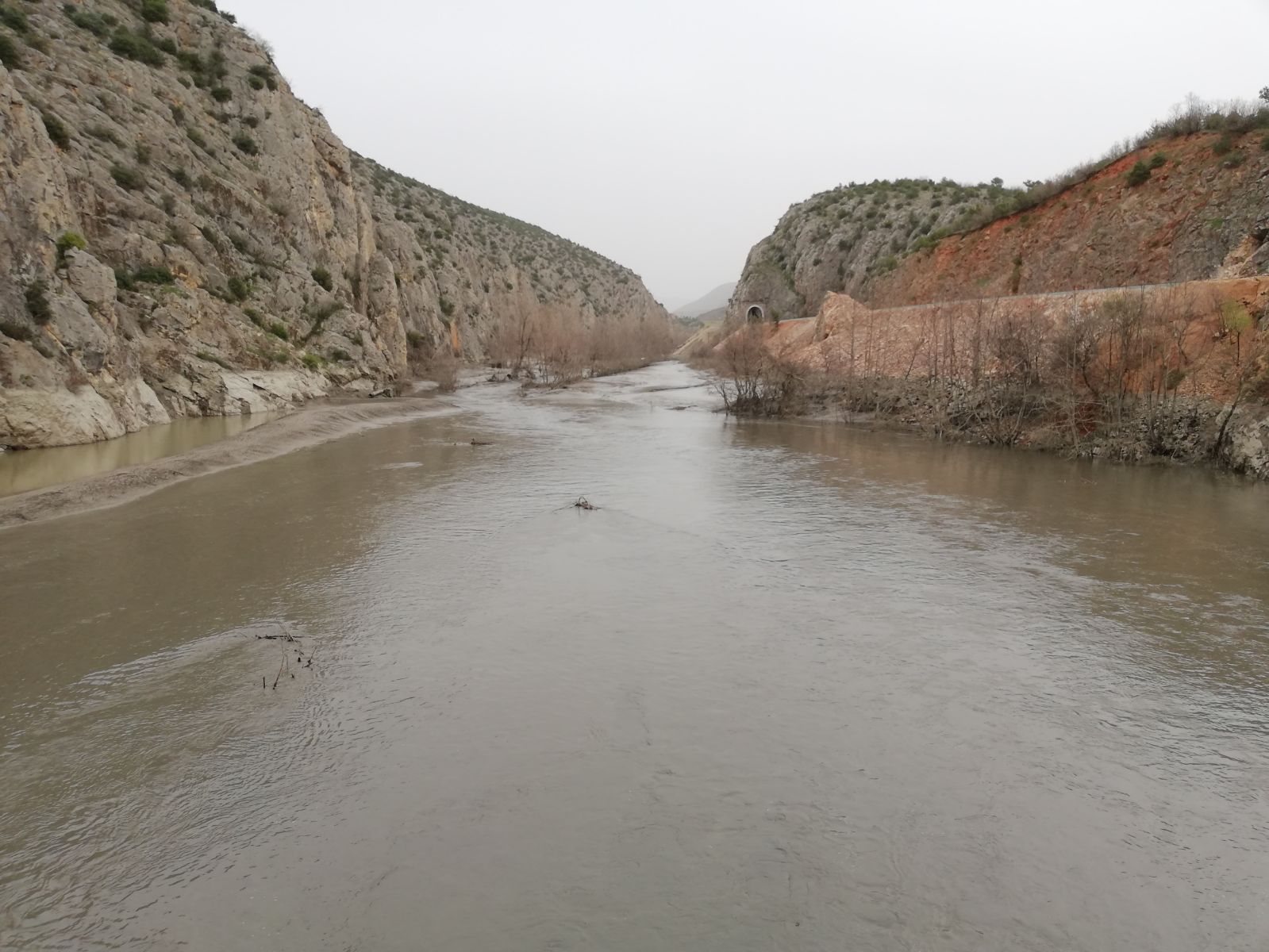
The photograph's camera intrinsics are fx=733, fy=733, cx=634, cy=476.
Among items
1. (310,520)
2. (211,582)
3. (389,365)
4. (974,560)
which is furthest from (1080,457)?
(389,365)

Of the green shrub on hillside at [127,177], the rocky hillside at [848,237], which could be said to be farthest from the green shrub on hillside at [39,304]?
the rocky hillside at [848,237]

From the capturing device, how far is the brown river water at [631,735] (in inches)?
200

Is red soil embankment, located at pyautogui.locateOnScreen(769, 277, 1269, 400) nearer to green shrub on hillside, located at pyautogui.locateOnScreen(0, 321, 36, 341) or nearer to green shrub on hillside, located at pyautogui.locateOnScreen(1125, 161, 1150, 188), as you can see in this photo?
green shrub on hillside, located at pyautogui.locateOnScreen(1125, 161, 1150, 188)

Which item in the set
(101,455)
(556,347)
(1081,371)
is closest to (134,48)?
(101,455)

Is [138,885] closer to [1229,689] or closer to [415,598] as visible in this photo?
[415,598]

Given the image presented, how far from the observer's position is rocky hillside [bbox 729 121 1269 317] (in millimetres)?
31188

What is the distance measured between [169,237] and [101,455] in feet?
52.7

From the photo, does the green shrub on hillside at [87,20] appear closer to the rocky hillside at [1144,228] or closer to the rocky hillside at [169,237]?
the rocky hillside at [169,237]

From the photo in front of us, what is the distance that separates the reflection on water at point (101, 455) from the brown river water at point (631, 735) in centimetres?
387

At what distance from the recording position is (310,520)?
15055 mm

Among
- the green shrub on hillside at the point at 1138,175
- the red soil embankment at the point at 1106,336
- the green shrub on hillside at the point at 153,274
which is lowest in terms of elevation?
the red soil embankment at the point at 1106,336

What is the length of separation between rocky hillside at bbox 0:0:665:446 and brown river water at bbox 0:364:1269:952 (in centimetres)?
1092

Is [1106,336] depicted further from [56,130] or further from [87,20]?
[87,20]

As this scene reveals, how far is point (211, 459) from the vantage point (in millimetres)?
20250
